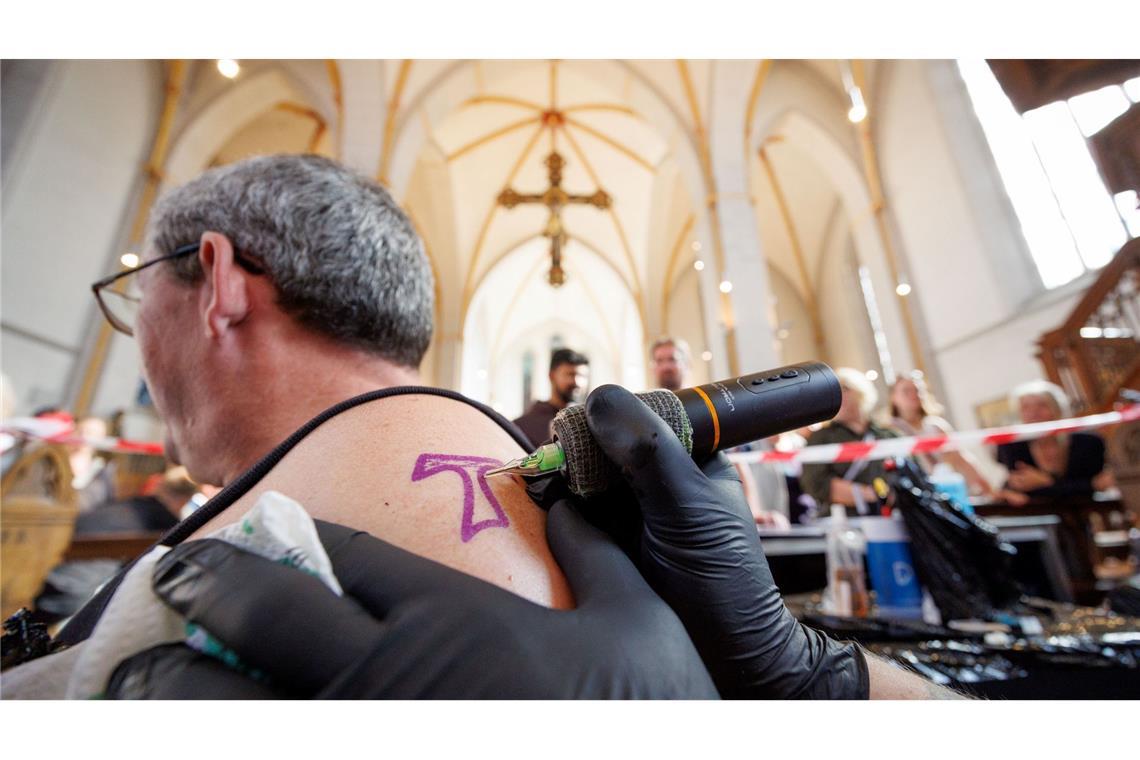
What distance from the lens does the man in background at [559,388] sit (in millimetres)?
2822

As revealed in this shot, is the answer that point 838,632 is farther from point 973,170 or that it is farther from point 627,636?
point 973,170

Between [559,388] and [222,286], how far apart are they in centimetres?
219

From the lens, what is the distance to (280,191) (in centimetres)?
82

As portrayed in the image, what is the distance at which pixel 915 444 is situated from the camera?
331 centimetres

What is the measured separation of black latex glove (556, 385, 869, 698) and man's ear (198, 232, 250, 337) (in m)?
0.62

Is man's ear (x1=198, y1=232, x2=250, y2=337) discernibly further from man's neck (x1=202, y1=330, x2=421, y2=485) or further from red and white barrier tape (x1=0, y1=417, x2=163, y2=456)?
red and white barrier tape (x1=0, y1=417, x2=163, y2=456)

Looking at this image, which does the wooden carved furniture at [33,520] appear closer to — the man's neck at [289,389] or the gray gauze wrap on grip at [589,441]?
the man's neck at [289,389]

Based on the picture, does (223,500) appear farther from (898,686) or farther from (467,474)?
(898,686)

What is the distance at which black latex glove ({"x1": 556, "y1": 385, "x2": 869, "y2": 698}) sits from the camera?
1.56 feet

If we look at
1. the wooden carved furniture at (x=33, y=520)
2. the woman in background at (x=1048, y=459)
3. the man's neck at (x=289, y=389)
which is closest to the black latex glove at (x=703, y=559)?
the man's neck at (x=289, y=389)

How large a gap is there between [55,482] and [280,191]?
145 inches

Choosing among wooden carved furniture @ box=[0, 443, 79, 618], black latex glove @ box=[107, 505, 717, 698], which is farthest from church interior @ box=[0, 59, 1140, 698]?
black latex glove @ box=[107, 505, 717, 698]

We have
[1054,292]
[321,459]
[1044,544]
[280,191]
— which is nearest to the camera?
[321,459]
